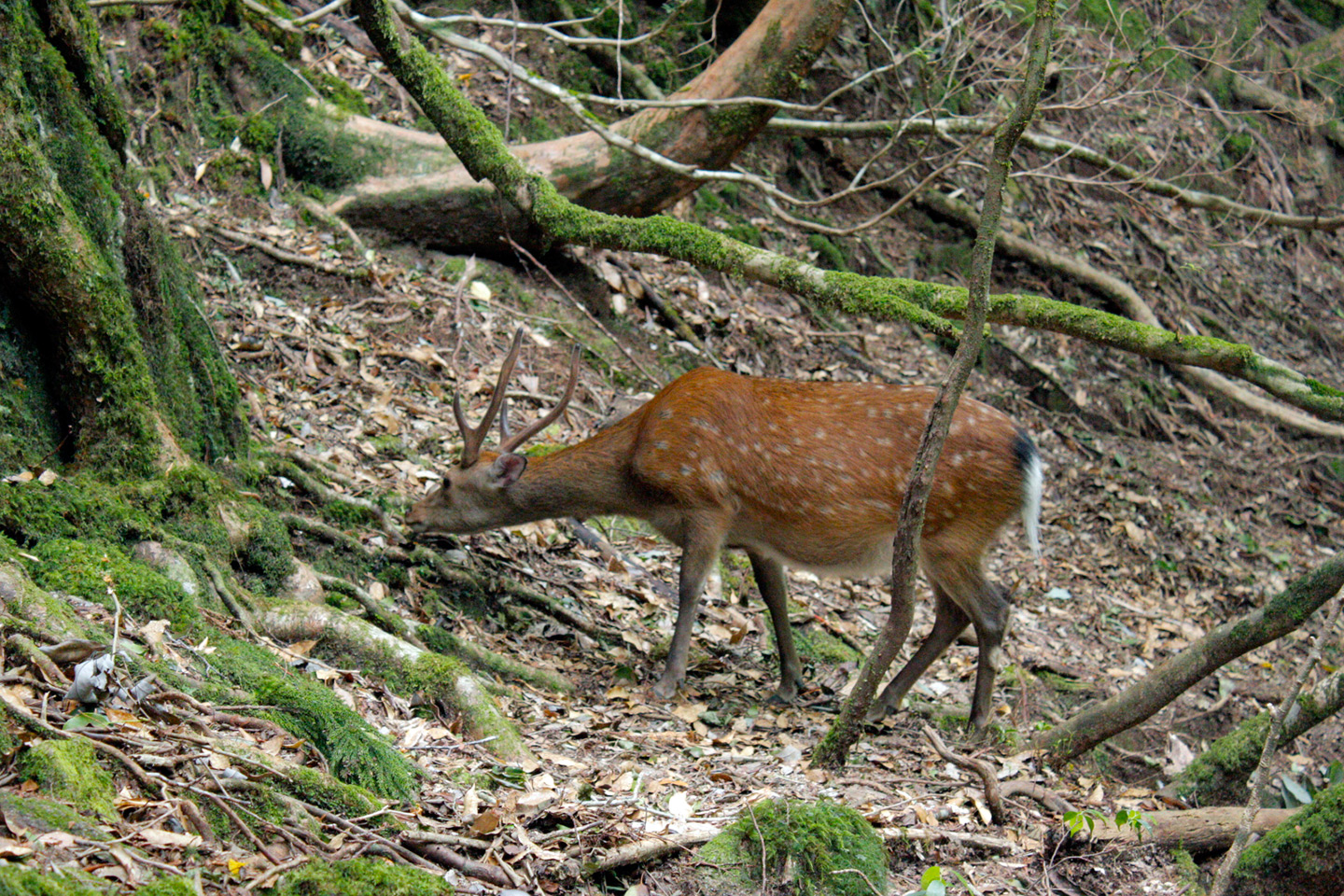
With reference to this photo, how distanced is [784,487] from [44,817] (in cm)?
459

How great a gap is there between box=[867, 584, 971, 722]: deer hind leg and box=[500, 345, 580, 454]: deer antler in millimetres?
2353

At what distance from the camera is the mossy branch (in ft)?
16.9

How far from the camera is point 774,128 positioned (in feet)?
28.5

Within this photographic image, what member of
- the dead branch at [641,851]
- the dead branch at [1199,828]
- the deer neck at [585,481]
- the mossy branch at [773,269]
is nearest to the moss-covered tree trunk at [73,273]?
the mossy branch at [773,269]

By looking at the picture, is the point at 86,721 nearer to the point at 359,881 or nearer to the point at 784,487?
the point at 359,881

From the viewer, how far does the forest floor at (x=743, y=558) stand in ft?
13.3

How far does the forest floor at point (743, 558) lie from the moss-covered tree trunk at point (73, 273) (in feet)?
4.38

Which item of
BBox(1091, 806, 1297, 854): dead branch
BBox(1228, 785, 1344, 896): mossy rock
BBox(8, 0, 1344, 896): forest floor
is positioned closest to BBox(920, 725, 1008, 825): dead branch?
BBox(8, 0, 1344, 896): forest floor

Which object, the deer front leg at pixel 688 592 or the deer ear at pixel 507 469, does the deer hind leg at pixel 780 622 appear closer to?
the deer front leg at pixel 688 592

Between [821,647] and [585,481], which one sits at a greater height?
[585,481]

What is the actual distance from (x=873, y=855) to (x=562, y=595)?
3.55 meters

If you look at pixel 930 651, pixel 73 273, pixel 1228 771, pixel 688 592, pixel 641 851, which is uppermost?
pixel 73 273

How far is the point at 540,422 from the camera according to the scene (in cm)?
649

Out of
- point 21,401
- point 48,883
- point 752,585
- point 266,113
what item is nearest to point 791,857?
point 48,883
